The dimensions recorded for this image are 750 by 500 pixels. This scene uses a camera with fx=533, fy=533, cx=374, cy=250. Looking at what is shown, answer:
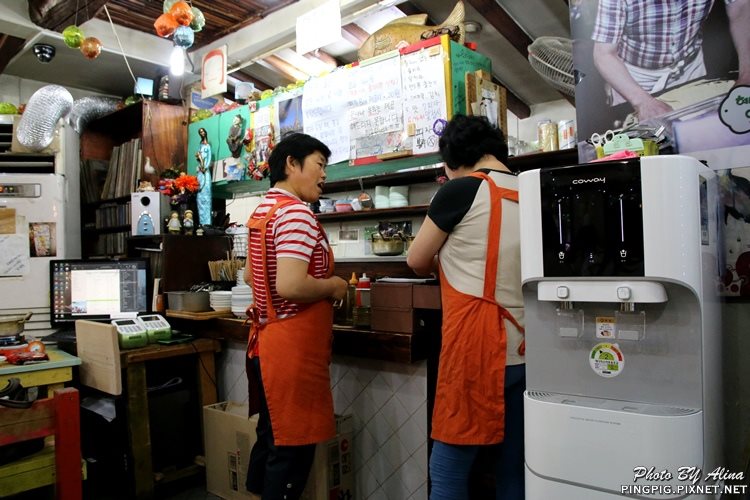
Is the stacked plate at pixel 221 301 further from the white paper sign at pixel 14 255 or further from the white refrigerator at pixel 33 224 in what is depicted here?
the white paper sign at pixel 14 255

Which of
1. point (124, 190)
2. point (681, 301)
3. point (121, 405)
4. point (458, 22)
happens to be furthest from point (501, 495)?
point (124, 190)

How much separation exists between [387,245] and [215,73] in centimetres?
202

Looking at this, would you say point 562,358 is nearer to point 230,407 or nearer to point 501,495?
point 501,495

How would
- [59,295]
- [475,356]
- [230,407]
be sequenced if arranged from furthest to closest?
[59,295]
[230,407]
[475,356]

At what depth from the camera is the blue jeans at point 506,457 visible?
1578 millimetres

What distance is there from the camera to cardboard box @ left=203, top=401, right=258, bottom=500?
8.22 feet

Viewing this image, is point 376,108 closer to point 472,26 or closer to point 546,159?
point 546,159

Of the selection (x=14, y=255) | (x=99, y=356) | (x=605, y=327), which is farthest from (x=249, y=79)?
(x=605, y=327)

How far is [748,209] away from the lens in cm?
171

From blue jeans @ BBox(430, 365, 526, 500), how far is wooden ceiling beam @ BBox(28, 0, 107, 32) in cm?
359

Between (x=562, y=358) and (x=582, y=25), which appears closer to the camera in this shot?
(x=562, y=358)

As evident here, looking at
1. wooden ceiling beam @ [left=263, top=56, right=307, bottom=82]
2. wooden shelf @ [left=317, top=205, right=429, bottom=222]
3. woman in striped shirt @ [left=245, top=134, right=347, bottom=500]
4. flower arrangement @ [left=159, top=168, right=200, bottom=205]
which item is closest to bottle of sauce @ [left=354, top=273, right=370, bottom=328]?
woman in striped shirt @ [left=245, top=134, right=347, bottom=500]

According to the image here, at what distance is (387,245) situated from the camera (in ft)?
9.59

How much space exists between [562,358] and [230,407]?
1897mm
